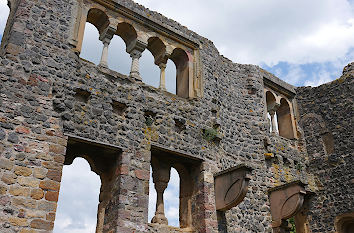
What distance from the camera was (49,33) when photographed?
8.05 m

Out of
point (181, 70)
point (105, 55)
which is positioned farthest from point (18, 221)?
point (181, 70)

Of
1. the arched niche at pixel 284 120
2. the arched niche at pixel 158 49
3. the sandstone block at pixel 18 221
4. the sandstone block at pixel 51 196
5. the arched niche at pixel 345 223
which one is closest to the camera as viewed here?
the sandstone block at pixel 18 221

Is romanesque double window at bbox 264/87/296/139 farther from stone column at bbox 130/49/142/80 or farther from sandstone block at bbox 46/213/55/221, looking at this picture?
sandstone block at bbox 46/213/55/221

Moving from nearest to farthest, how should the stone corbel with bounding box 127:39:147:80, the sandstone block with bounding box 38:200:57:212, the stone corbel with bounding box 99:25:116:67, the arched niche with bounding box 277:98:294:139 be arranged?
the sandstone block with bounding box 38:200:57:212
the stone corbel with bounding box 99:25:116:67
the stone corbel with bounding box 127:39:147:80
the arched niche with bounding box 277:98:294:139

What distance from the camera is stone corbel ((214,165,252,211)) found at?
27.9ft

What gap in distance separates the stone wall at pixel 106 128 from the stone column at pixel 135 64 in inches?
10.0

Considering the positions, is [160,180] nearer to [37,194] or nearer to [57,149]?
[57,149]

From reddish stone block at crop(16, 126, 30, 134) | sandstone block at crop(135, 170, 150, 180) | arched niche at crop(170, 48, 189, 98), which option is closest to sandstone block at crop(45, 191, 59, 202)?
reddish stone block at crop(16, 126, 30, 134)

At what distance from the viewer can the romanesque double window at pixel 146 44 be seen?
909 centimetres

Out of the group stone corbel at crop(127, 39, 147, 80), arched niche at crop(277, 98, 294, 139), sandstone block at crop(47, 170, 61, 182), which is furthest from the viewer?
arched niche at crop(277, 98, 294, 139)

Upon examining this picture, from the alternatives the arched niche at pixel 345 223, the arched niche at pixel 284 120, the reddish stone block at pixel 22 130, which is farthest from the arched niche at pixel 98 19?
the arched niche at pixel 345 223

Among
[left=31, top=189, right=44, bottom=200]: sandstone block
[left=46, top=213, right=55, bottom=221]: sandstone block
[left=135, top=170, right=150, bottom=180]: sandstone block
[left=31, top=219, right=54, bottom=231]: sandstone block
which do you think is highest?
[left=135, top=170, right=150, bottom=180]: sandstone block

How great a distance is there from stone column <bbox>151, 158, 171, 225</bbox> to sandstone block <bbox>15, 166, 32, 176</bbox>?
10.2 feet

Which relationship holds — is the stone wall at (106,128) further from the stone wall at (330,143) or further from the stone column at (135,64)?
the stone wall at (330,143)
